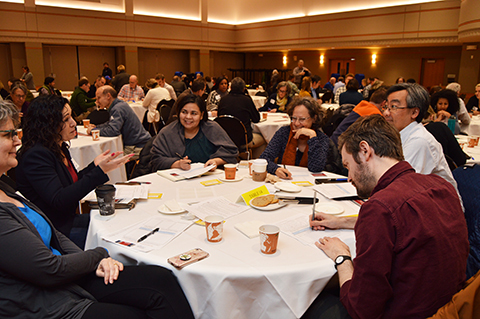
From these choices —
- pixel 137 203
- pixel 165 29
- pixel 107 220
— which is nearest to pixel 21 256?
pixel 107 220

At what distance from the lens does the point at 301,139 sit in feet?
10.3

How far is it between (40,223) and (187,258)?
2.36ft

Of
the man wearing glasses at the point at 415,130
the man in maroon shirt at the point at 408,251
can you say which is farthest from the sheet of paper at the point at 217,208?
the man wearing glasses at the point at 415,130

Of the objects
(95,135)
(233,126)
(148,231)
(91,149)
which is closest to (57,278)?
(148,231)

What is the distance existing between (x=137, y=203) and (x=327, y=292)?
Answer: 1.21 metres

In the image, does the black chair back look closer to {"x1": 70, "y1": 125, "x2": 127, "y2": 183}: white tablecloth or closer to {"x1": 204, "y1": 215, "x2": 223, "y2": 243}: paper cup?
{"x1": 70, "y1": 125, "x2": 127, "y2": 183}: white tablecloth

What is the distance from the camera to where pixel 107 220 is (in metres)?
1.87

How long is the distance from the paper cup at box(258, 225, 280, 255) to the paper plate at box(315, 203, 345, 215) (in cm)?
55

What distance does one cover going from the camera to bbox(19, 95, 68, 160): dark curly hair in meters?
2.17

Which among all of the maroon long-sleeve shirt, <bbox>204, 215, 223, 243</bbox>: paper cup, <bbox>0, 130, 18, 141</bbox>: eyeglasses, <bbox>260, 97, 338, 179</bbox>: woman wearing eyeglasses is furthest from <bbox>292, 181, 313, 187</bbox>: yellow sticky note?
<bbox>0, 130, 18, 141</bbox>: eyeglasses

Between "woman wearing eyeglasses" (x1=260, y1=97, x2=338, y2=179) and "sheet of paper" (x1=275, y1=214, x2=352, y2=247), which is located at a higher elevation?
"woman wearing eyeglasses" (x1=260, y1=97, x2=338, y2=179)

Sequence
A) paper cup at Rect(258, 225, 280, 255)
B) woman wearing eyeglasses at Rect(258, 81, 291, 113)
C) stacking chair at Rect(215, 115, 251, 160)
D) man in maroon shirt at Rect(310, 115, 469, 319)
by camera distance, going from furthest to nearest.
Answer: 1. woman wearing eyeglasses at Rect(258, 81, 291, 113)
2. stacking chair at Rect(215, 115, 251, 160)
3. paper cup at Rect(258, 225, 280, 255)
4. man in maroon shirt at Rect(310, 115, 469, 319)

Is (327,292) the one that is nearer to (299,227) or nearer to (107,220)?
(299,227)

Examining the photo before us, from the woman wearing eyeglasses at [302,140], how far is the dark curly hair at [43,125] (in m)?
1.60
